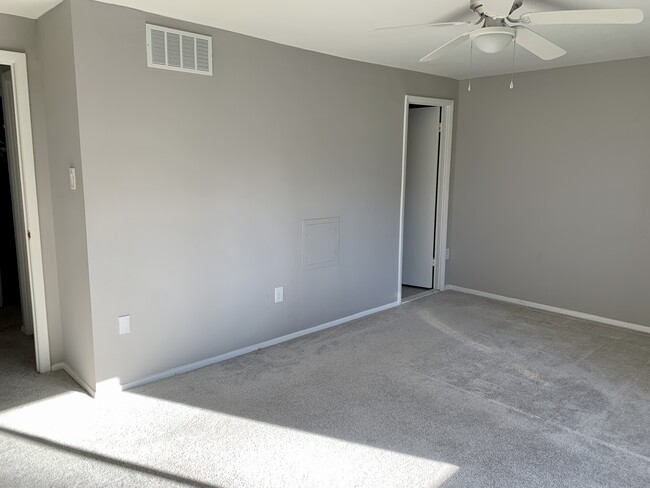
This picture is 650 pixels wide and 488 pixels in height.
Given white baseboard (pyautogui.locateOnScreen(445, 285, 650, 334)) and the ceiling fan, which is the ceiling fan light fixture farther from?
white baseboard (pyautogui.locateOnScreen(445, 285, 650, 334))

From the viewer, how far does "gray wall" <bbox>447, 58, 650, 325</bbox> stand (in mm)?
4230

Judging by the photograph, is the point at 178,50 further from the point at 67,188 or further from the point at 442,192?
the point at 442,192

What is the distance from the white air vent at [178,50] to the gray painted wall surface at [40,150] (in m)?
0.76

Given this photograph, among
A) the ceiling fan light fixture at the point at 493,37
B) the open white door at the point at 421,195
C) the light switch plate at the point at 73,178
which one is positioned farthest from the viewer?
the open white door at the point at 421,195

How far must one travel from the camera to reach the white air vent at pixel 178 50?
3.00m

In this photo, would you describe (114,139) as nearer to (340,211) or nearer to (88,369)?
(88,369)

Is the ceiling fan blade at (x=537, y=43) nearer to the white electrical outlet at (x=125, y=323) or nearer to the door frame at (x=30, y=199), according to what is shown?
the white electrical outlet at (x=125, y=323)

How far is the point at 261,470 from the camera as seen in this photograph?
7.67 ft

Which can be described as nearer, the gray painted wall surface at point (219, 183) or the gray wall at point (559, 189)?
the gray painted wall surface at point (219, 183)

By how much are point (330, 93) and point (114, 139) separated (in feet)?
5.99

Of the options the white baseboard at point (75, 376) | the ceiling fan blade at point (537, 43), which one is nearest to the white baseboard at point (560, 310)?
the ceiling fan blade at point (537, 43)

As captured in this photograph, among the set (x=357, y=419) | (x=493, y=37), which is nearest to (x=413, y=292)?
(x=357, y=419)

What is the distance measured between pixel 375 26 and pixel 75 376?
9.87 ft

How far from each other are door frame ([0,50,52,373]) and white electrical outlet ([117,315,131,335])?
2.16ft
